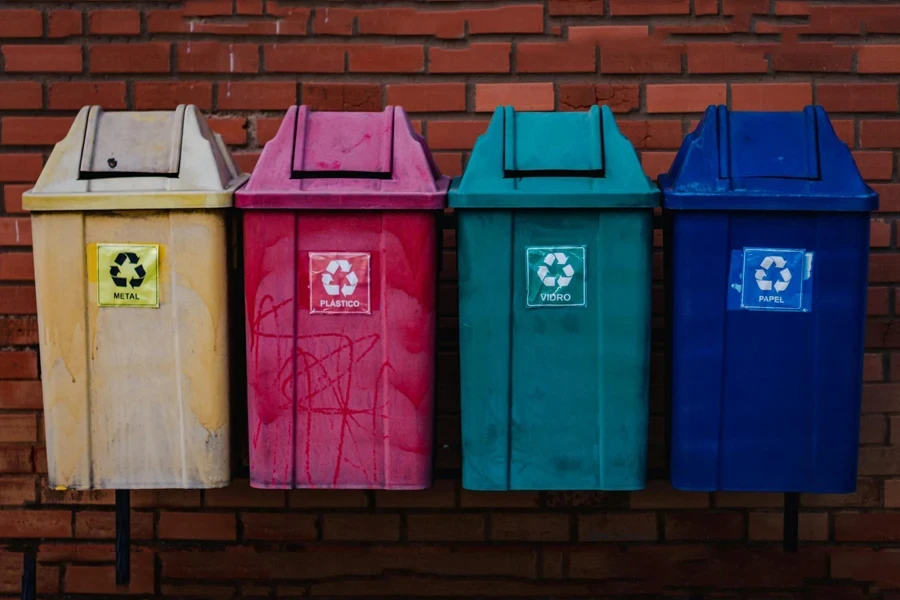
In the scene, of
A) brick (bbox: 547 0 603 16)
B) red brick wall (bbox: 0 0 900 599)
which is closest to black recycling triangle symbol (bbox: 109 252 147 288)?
red brick wall (bbox: 0 0 900 599)

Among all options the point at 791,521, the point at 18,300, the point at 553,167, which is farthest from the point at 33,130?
the point at 791,521

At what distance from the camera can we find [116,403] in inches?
100

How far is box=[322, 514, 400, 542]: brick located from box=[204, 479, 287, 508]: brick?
0.18 metres

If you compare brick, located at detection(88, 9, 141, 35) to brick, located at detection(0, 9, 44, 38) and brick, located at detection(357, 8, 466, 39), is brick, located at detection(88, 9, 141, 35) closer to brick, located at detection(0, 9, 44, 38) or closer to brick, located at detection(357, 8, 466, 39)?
brick, located at detection(0, 9, 44, 38)

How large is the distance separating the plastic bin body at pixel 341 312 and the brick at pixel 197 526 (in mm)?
844

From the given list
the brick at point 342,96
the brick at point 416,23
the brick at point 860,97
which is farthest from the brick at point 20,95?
the brick at point 860,97

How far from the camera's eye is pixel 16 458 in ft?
10.8

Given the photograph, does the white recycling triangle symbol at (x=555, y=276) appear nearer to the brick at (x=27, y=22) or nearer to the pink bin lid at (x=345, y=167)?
the pink bin lid at (x=345, y=167)

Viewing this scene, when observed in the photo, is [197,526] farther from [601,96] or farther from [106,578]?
[601,96]

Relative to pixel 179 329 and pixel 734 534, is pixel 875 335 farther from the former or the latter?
pixel 179 329

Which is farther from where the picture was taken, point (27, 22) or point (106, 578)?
point (106, 578)

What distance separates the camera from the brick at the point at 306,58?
10.5ft

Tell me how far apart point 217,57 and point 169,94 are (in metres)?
0.21

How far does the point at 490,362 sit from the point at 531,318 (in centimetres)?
16
